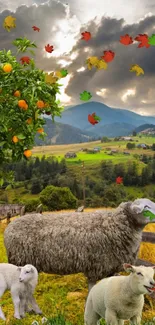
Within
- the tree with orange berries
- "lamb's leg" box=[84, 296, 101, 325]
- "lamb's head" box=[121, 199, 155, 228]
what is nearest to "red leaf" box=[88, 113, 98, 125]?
the tree with orange berries

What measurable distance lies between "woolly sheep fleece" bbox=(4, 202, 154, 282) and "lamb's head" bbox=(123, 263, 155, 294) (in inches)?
120

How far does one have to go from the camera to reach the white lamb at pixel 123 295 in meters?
5.13

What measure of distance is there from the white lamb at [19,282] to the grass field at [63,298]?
0.31 m

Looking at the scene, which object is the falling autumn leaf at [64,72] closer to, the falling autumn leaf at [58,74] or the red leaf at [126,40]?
the falling autumn leaf at [58,74]

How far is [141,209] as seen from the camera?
25.3ft

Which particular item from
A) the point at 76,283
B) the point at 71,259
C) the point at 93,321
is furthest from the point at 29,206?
the point at 93,321

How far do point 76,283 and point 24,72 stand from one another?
5.48 meters

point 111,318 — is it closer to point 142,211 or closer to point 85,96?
point 142,211

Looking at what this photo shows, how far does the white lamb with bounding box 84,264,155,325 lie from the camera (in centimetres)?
513

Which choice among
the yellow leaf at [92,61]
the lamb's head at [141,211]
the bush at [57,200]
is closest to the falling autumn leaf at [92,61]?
the yellow leaf at [92,61]

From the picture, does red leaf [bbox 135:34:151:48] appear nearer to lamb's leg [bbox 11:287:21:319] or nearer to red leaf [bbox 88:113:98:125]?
red leaf [bbox 88:113:98:125]

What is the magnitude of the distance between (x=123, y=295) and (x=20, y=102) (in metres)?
4.21

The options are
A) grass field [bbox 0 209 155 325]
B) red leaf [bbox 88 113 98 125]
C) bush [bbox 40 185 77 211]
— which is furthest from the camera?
bush [bbox 40 185 77 211]

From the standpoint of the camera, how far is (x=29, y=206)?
25922 millimetres
